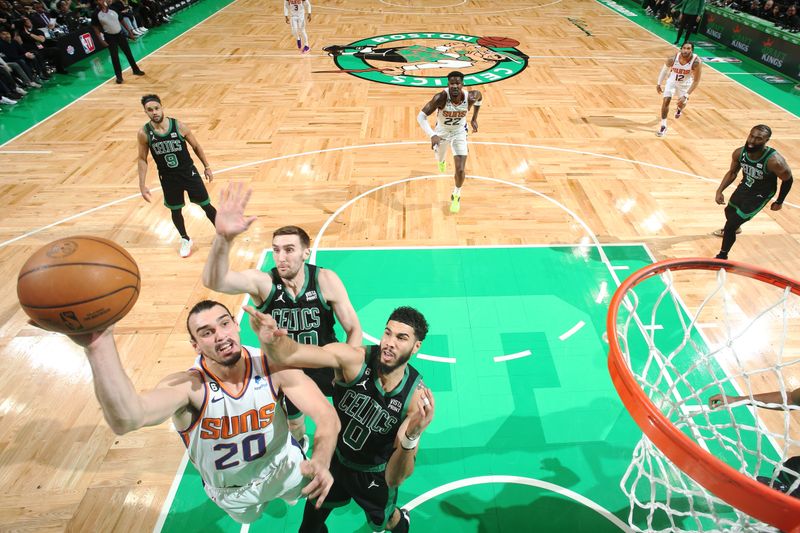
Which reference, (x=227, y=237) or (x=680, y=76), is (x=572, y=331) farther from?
(x=680, y=76)

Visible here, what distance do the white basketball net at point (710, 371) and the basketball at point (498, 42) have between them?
1036 centimetres

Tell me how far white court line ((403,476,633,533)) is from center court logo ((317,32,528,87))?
373 inches

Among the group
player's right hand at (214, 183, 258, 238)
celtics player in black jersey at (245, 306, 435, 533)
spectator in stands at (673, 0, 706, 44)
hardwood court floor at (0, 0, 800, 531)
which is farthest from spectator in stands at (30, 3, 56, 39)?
spectator in stands at (673, 0, 706, 44)

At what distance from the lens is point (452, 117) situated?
6309 millimetres

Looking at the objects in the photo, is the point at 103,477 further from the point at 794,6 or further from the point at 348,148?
the point at 794,6

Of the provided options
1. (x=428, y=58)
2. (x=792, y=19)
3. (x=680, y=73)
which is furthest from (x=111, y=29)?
(x=792, y=19)

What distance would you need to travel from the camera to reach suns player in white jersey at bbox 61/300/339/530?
2262mm

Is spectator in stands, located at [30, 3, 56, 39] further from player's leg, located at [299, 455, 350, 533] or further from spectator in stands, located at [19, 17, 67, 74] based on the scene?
player's leg, located at [299, 455, 350, 533]

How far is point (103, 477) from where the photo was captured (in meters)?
3.64

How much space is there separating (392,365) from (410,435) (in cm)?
41

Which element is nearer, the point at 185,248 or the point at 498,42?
the point at 185,248

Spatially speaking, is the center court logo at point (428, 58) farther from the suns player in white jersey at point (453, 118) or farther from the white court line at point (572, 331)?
the white court line at point (572, 331)

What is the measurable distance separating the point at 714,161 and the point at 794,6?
7.74 metres

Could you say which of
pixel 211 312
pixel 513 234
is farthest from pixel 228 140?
pixel 211 312
